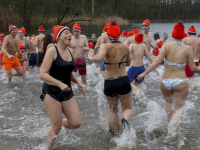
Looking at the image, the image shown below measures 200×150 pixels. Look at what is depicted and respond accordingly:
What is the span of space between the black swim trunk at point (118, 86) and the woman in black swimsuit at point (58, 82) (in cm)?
Answer: 64

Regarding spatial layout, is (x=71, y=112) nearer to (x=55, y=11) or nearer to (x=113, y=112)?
(x=113, y=112)

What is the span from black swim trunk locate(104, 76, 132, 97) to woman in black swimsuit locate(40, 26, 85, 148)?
2.11ft

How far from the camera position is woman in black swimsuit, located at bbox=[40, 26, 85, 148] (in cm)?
356

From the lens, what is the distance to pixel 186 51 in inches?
169

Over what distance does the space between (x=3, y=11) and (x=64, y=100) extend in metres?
23.0

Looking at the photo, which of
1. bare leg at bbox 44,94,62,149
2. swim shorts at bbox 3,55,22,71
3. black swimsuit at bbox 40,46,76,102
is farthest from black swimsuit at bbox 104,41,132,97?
swim shorts at bbox 3,55,22,71

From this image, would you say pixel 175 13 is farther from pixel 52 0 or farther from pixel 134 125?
pixel 134 125

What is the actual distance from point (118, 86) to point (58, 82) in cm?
103

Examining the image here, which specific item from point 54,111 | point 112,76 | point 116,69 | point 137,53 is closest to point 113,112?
point 112,76

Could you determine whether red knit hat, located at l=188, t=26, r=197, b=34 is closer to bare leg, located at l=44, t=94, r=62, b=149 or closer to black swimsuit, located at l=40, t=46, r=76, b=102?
black swimsuit, located at l=40, t=46, r=76, b=102

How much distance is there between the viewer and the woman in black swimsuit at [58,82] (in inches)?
140

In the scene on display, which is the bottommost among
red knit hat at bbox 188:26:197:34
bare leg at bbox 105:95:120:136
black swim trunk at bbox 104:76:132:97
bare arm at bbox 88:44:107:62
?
bare leg at bbox 105:95:120:136

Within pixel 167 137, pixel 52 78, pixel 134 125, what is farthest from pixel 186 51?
pixel 52 78

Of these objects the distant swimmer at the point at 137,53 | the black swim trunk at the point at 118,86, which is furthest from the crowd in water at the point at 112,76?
the distant swimmer at the point at 137,53
